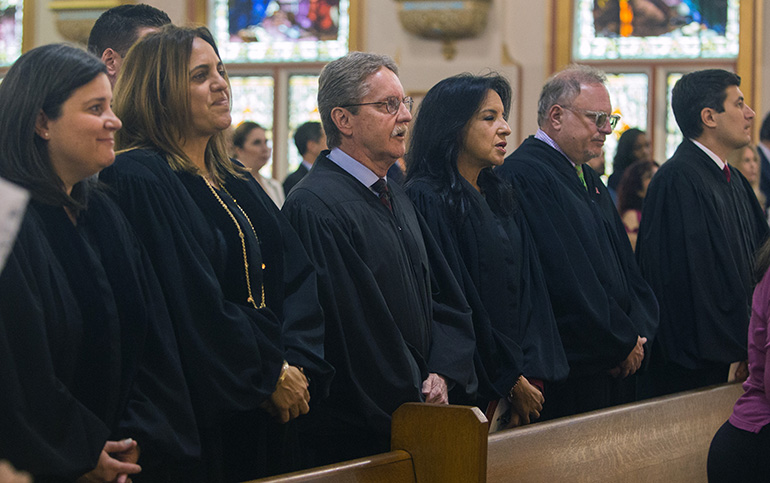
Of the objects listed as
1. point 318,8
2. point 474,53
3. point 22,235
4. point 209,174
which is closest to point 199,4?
point 318,8

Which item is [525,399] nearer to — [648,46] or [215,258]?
[215,258]

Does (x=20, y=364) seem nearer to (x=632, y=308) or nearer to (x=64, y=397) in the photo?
(x=64, y=397)

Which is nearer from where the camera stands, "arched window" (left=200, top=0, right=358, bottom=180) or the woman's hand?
the woman's hand

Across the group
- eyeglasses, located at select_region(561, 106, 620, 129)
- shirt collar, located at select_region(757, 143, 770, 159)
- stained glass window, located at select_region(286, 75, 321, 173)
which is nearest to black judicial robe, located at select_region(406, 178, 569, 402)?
eyeglasses, located at select_region(561, 106, 620, 129)

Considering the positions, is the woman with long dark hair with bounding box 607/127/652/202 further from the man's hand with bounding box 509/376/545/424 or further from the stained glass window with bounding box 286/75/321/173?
the stained glass window with bounding box 286/75/321/173

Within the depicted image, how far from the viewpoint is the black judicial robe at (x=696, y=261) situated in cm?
435

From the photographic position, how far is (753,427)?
3.05 meters

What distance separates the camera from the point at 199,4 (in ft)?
34.9

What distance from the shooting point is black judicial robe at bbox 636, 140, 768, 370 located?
435 cm

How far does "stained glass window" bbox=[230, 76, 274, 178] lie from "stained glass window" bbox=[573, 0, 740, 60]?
3.20 m

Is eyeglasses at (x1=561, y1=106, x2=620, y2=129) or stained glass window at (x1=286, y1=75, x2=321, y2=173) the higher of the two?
eyeglasses at (x1=561, y1=106, x2=620, y2=129)

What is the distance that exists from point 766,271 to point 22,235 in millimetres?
2234

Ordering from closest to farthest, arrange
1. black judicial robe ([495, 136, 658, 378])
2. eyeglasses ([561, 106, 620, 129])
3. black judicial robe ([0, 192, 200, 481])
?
black judicial robe ([0, 192, 200, 481]) → black judicial robe ([495, 136, 658, 378]) → eyeglasses ([561, 106, 620, 129])

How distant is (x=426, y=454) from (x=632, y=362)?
1635 millimetres
